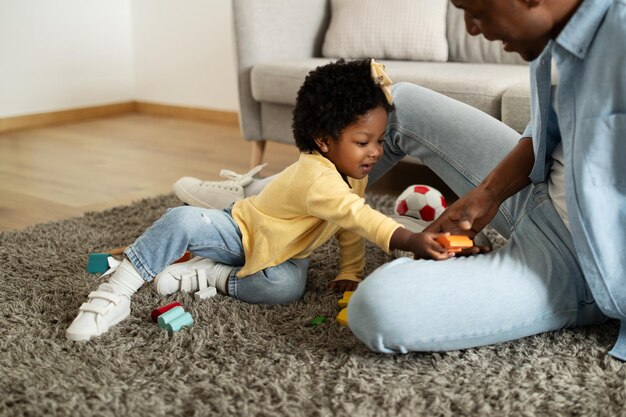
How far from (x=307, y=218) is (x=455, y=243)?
0.34 m

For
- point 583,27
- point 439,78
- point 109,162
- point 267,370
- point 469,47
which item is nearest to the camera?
point 583,27

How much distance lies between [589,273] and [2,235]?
147 centimetres

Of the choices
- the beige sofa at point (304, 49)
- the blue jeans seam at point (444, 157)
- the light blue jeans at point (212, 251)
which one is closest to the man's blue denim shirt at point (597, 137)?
the blue jeans seam at point (444, 157)

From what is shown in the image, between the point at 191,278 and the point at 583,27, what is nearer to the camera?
the point at 583,27

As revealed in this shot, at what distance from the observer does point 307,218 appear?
1.43m

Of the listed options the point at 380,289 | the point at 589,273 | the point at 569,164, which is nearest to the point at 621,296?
the point at 589,273

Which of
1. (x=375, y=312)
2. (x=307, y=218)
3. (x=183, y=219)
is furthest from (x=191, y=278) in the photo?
(x=375, y=312)

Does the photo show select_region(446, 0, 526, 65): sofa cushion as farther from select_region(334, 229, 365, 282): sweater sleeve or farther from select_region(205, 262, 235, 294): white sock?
select_region(205, 262, 235, 294): white sock

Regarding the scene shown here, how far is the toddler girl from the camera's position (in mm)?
1365

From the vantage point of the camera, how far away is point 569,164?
1.11m

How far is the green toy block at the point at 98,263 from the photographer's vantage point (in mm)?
1594

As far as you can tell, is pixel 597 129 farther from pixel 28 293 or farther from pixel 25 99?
pixel 25 99

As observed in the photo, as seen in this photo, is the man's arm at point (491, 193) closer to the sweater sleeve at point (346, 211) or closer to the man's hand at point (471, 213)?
the man's hand at point (471, 213)

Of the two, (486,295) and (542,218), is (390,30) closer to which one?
(542,218)
